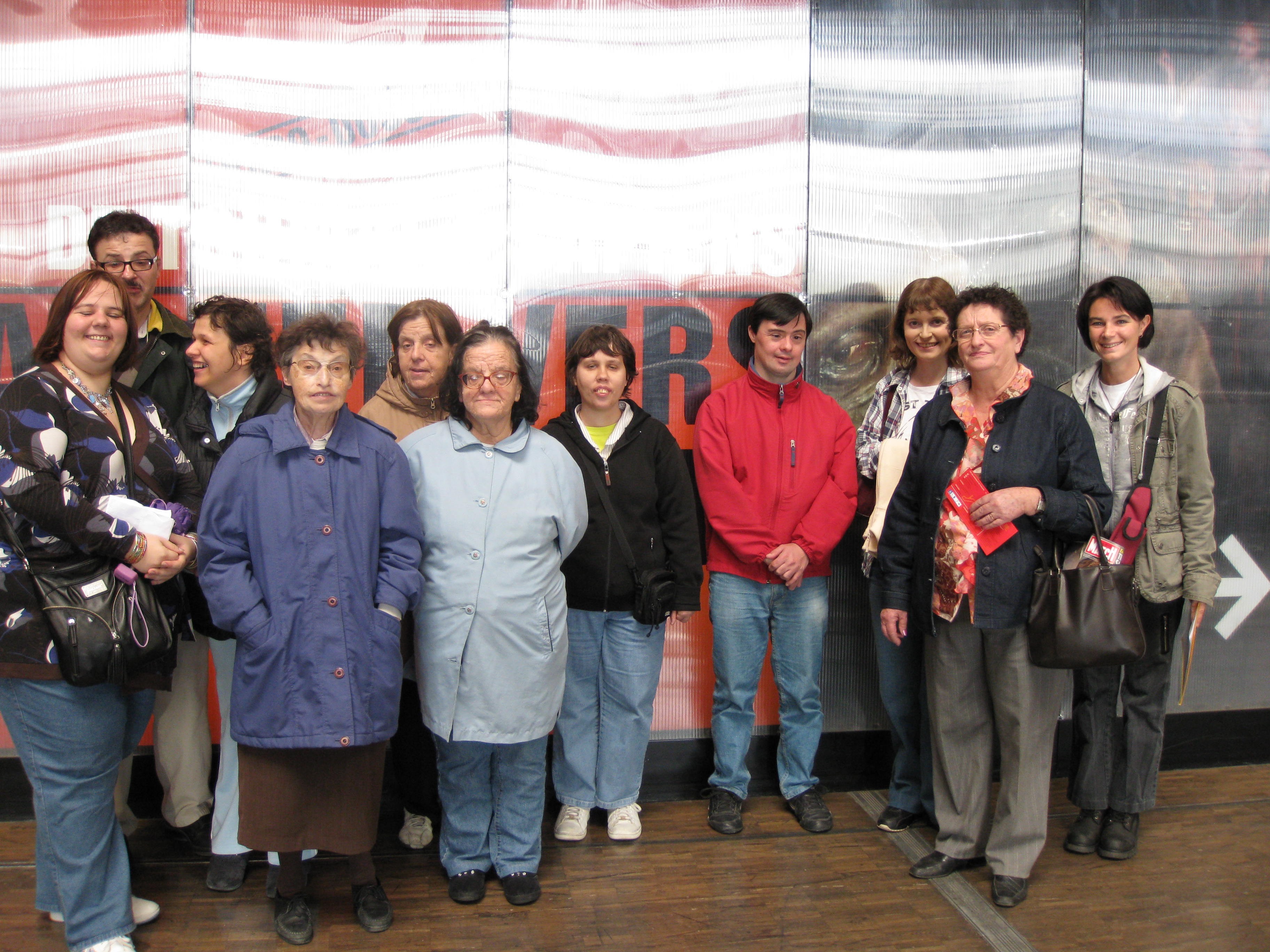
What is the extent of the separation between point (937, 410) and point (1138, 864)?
5.52 ft

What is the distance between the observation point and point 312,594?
2.42 meters

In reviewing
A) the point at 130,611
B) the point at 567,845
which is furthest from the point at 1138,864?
the point at 130,611

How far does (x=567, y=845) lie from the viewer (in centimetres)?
321

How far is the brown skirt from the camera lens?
2.46 metres

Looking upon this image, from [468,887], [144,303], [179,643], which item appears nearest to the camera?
[468,887]

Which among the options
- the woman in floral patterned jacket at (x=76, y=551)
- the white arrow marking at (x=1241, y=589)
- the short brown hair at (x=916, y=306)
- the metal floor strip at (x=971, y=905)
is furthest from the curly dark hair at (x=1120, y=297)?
the woman in floral patterned jacket at (x=76, y=551)

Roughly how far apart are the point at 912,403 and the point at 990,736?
1154mm

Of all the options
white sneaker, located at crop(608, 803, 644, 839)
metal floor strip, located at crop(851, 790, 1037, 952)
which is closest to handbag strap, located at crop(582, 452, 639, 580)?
white sneaker, located at crop(608, 803, 644, 839)

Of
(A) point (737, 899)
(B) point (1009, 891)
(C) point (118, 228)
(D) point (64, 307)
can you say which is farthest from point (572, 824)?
(C) point (118, 228)

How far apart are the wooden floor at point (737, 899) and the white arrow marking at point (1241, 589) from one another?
96 cm

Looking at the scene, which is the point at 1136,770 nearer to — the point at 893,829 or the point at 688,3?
the point at 893,829

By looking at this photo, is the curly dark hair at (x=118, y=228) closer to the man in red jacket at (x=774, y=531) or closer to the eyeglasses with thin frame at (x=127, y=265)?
the eyeglasses with thin frame at (x=127, y=265)

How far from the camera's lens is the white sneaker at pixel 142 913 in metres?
2.67

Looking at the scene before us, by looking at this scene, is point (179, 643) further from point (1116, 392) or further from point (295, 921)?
point (1116, 392)
